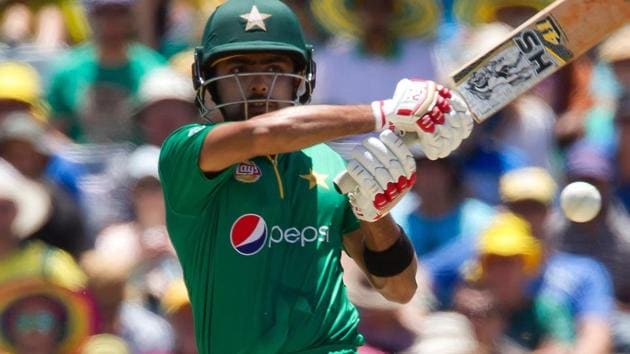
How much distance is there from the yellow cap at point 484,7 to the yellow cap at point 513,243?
5.22 ft

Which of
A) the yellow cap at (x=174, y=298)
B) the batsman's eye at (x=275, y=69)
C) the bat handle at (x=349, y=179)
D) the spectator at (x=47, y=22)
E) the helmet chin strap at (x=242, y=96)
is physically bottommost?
the yellow cap at (x=174, y=298)

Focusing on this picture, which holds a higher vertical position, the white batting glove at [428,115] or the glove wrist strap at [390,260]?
the white batting glove at [428,115]

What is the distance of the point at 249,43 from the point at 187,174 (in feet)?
1.36

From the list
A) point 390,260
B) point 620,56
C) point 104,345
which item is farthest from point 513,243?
point 390,260

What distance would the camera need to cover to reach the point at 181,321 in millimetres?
6367

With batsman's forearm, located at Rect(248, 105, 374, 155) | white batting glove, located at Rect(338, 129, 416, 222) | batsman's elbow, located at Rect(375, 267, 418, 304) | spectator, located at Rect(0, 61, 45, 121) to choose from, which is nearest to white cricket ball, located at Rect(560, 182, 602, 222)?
batsman's elbow, located at Rect(375, 267, 418, 304)

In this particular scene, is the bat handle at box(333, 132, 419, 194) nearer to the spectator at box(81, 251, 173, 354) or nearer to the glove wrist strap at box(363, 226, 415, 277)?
the glove wrist strap at box(363, 226, 415, 277)

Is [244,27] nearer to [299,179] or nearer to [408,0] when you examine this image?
[299,179]

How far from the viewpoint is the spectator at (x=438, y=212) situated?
22.8 ft

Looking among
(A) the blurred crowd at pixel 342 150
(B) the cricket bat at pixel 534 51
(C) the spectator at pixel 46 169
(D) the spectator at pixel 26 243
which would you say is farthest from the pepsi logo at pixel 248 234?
(C) the spectator at pixel 46 169

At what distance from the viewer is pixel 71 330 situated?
6355mm

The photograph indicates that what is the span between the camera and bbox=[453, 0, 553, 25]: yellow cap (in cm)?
784

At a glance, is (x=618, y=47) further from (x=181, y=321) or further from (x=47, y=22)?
(x=47, y=22)

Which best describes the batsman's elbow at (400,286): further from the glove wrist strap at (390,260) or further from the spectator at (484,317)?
the spectator at (484,317)
